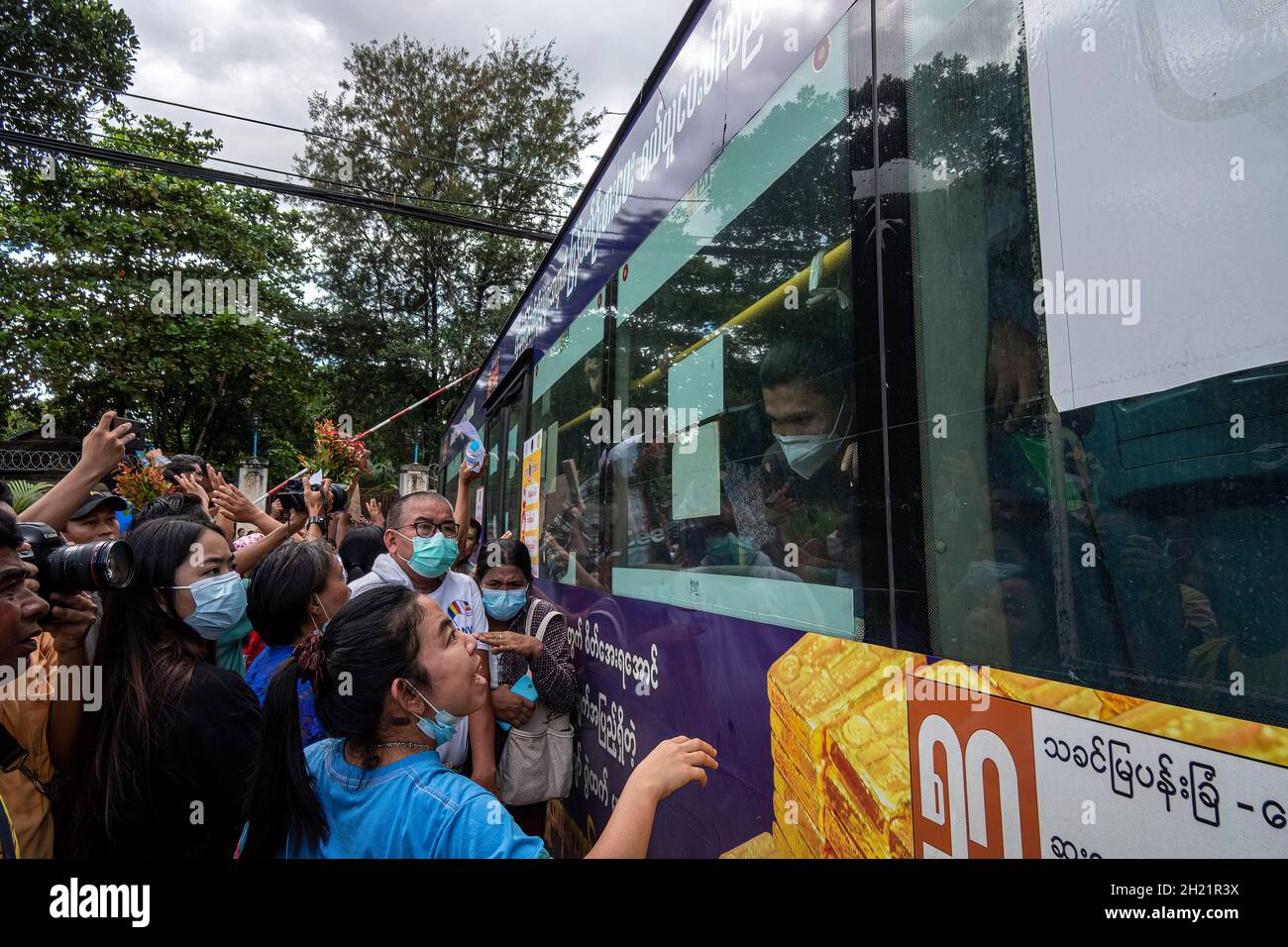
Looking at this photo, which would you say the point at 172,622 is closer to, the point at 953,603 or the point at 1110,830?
the point at 953,603

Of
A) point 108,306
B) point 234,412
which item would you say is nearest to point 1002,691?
point 108,306

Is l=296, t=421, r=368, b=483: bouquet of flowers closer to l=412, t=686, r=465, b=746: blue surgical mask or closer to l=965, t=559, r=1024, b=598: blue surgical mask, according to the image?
l=412, t=686, r=465, b=746: blue surgical mask

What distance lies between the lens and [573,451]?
12.2 feet

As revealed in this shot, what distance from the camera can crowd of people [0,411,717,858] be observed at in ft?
4.92

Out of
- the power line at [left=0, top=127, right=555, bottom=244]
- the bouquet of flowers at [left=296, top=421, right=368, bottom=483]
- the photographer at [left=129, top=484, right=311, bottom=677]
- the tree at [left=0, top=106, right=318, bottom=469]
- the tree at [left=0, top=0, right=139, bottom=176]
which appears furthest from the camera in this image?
the tree at [left=0, top=106, right=318, bottom=469]

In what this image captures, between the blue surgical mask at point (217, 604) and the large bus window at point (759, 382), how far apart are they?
132 centimetres

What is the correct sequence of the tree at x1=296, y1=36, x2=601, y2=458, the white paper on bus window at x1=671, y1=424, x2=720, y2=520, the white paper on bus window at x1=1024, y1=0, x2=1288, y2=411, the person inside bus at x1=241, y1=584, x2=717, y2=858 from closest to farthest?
the white paper on bus window at x1=1024, y1=0, x2=1288, y2=411
the person inside bus at x1=241, y1=584, x2=717, y2=858
the white paper on bus window at x1=671, y1=424, x2=720, y2=520
the tree at x1=296, y1=36, x2=601, y2=458

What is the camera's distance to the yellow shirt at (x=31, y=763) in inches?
69.1

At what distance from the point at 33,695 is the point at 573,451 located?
7.57ft

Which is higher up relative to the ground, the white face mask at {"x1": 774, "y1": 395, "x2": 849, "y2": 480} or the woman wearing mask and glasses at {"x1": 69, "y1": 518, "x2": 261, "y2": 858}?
the white face mask at {"x1": 774, "y1": 395, "x2": 849, "y2": 480}

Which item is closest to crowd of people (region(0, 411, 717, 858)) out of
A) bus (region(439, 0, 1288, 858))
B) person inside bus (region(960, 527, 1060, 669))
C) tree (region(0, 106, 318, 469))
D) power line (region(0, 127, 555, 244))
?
bus (region(439, 0, 1288, 858))

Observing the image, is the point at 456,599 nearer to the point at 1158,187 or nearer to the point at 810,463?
the point at 810,463

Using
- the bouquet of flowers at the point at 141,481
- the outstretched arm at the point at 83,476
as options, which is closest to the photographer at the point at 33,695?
the outstretched arm at the point at 83,476

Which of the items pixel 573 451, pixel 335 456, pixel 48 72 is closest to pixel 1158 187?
pixel 573 451
